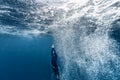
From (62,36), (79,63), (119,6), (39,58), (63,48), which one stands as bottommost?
(39,58)

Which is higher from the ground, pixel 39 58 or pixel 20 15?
pixel 20 15

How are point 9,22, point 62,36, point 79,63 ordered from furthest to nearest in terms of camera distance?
1. point 62,36
2. point 79,63
3. point 9,22

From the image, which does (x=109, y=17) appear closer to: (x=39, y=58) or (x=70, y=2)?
(x=70, y=2)

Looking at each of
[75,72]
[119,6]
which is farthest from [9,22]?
[119,6]

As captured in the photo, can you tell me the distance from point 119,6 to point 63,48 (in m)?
16.5

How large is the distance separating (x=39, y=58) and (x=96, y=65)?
60.6 m

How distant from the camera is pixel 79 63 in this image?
2433 cm

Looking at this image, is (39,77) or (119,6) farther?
(39,77)

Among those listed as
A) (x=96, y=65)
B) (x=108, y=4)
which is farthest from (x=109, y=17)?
(x=96, y=65)

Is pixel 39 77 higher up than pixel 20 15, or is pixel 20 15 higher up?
pixel 20 15

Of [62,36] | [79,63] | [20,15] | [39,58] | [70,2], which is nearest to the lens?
[70,2]

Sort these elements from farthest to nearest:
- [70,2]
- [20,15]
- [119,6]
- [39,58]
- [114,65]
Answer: [39,58]
[114,65]
[20,15]
[70,2]
[119,6]

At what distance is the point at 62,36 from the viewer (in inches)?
1051

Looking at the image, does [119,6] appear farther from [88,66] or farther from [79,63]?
[79,63]
